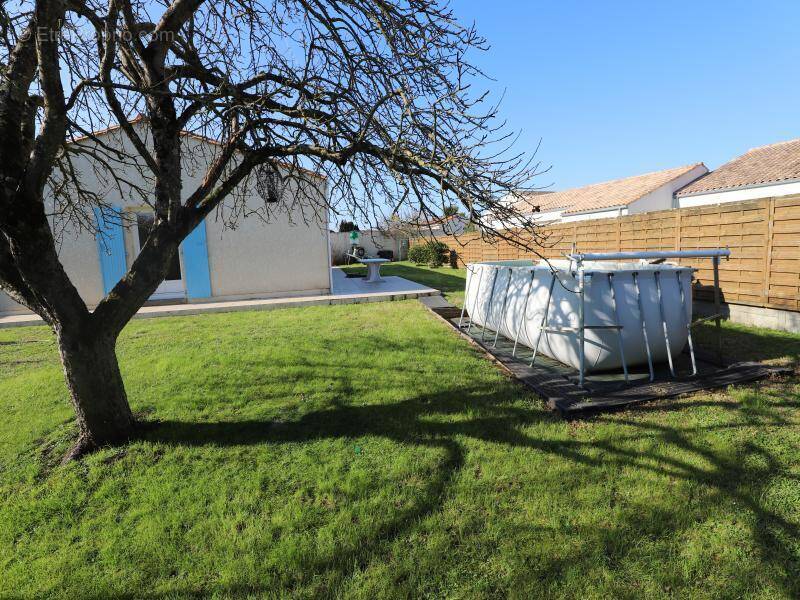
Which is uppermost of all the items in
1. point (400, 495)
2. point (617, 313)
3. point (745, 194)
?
point (745, 194)

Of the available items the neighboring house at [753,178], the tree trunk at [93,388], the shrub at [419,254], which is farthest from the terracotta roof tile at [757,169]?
the tree trunk at [93,388]

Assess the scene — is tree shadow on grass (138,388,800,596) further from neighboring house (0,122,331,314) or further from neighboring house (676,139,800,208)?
neighboring house (676,139,800,208)

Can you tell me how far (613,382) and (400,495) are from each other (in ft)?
9.44

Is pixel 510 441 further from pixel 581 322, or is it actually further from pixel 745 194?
pixel 745 194

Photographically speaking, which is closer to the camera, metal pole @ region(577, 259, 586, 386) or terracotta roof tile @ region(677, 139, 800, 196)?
metal pole @ region(577, 259, 586, 386)

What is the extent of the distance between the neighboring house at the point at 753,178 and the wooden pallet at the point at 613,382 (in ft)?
47.4

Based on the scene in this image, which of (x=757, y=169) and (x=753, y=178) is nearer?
(x=753, y=178)

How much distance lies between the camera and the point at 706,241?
679 centimetres

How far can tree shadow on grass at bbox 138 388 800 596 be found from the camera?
212cm

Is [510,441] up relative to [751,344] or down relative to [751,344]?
down

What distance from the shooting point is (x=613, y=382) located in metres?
4.22

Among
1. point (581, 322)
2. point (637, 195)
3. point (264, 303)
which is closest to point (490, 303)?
point (581, 322)

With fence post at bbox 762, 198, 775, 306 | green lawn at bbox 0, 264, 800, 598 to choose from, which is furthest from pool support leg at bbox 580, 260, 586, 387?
fence post at bbox 762, 198, 775, 306

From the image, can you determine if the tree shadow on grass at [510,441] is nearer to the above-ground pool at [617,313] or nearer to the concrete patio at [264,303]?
the above-ground pool at [617,313]
